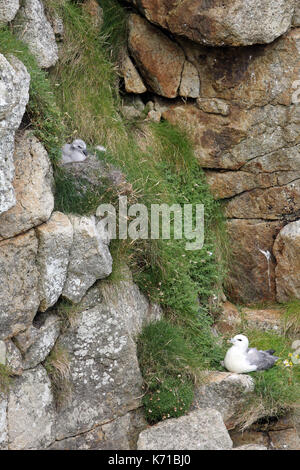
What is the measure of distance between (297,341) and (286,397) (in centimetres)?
108

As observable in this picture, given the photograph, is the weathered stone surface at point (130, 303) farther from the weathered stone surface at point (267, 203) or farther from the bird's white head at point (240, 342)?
the weathered stone surface at point (267, 203)

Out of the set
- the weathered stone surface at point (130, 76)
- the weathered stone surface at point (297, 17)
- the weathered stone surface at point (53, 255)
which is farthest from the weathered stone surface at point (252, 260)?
the weathered stone surface at point (53, 255)

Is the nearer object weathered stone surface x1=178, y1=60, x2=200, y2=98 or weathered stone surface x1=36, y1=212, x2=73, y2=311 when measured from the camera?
weathered stone surface x1=36, y1=212, x2=73, y2=311

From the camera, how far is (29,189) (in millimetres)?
5152

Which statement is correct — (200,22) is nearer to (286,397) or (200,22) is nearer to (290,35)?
(290,35)

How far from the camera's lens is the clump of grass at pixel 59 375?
5.45 meters

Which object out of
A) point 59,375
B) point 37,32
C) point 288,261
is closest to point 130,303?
point 59,375

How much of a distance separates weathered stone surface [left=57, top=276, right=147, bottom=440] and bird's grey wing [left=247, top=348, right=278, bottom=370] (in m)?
1.18

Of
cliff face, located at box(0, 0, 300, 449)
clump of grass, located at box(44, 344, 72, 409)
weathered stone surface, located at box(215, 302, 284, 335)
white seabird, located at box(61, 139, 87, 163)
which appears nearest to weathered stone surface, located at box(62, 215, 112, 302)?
cliff face, located at box(0, 0, 300, 449)

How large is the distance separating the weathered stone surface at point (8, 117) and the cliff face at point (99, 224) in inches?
0.4

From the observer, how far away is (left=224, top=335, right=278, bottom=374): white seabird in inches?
248

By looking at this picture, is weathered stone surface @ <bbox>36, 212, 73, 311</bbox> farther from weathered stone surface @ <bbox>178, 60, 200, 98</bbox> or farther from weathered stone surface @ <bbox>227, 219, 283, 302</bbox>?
weathered stone surface @ <bbox>227, 219, 283, 302</bbox>

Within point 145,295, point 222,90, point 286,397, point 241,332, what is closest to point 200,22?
point 222,90

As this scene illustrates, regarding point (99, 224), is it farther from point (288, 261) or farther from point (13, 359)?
point (288, 261)
